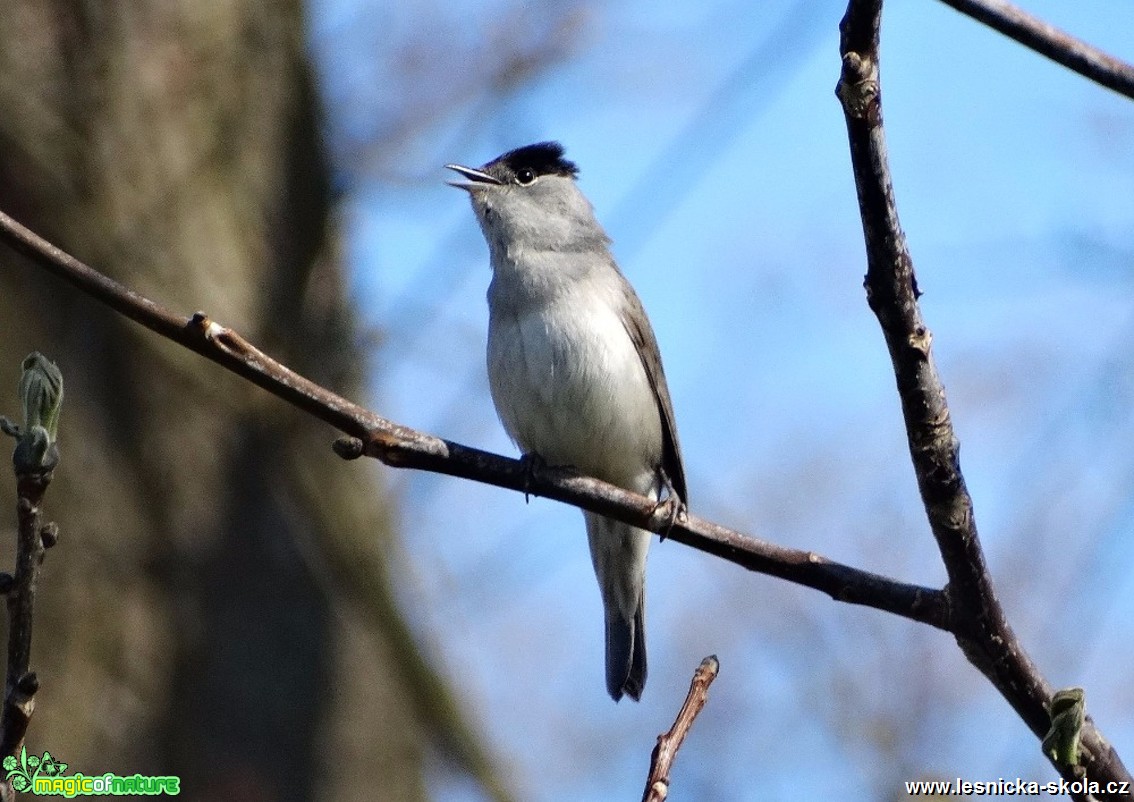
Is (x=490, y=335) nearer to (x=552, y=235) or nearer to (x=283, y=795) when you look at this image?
(x=552, y=235)

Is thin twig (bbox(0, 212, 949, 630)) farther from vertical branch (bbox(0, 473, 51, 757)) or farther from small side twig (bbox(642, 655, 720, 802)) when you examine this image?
vertical branch (bbox(0, 473, 51, 757))

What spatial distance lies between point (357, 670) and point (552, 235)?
1871 mm

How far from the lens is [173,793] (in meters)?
4.30

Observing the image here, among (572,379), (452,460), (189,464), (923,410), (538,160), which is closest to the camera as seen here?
(923,410)

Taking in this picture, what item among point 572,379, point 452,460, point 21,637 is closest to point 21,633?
point 21,637

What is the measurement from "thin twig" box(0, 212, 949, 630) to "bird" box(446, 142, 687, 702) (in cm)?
149

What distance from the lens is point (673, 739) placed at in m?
2.34

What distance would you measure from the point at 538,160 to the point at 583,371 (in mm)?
1610

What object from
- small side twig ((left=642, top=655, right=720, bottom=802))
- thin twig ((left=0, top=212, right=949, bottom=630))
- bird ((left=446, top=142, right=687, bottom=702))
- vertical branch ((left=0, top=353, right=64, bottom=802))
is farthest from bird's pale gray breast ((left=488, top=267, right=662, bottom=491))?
vertical branch ((left=0, top=353, right=64, bottom=802))

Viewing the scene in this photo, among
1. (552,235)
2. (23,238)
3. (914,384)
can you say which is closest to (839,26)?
(914,384)

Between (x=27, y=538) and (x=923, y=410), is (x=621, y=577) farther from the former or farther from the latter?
(x=27, y=538)

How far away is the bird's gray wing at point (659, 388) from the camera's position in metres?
4.93

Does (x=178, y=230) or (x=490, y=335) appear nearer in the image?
(x=490, y=335)

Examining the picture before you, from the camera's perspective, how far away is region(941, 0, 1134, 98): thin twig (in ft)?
5.35
